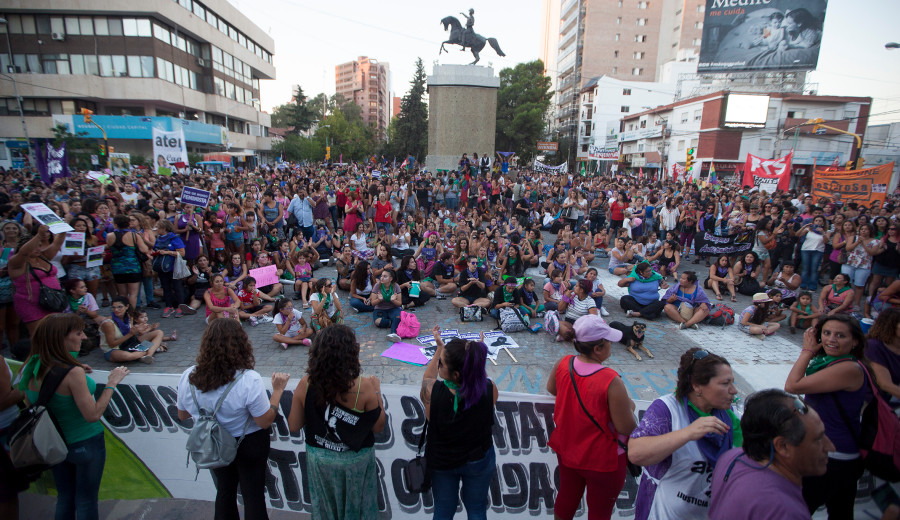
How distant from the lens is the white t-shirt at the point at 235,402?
2.62m

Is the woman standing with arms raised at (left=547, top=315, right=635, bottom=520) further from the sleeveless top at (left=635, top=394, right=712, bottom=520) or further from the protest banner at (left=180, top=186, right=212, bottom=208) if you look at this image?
the protest banner at (left=180, top=186, right=212, bottom=208)

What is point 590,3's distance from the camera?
60.5 metres

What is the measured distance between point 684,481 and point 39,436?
11.9ft

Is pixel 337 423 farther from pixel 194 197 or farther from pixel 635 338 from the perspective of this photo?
pixel 194 197

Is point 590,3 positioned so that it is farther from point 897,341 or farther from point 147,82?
point 897,341

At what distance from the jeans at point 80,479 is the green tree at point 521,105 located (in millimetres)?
51091

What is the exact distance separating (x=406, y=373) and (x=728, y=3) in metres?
44.2

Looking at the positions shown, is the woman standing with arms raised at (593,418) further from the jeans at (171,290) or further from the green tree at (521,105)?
the green tree at (521,105)

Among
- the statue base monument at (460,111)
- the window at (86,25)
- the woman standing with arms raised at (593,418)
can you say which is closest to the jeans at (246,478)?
the woman standing with arms raised at (593,418)

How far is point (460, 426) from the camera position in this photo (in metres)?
2.58

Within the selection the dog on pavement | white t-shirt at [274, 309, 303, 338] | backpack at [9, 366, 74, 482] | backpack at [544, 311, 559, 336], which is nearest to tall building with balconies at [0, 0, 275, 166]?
white t-shirt at [274, 309, 303, 338]

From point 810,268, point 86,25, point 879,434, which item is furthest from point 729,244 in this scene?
point 86,25

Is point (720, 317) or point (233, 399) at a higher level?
point (233, 399)

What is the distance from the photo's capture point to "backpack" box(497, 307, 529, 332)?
7668 mm
